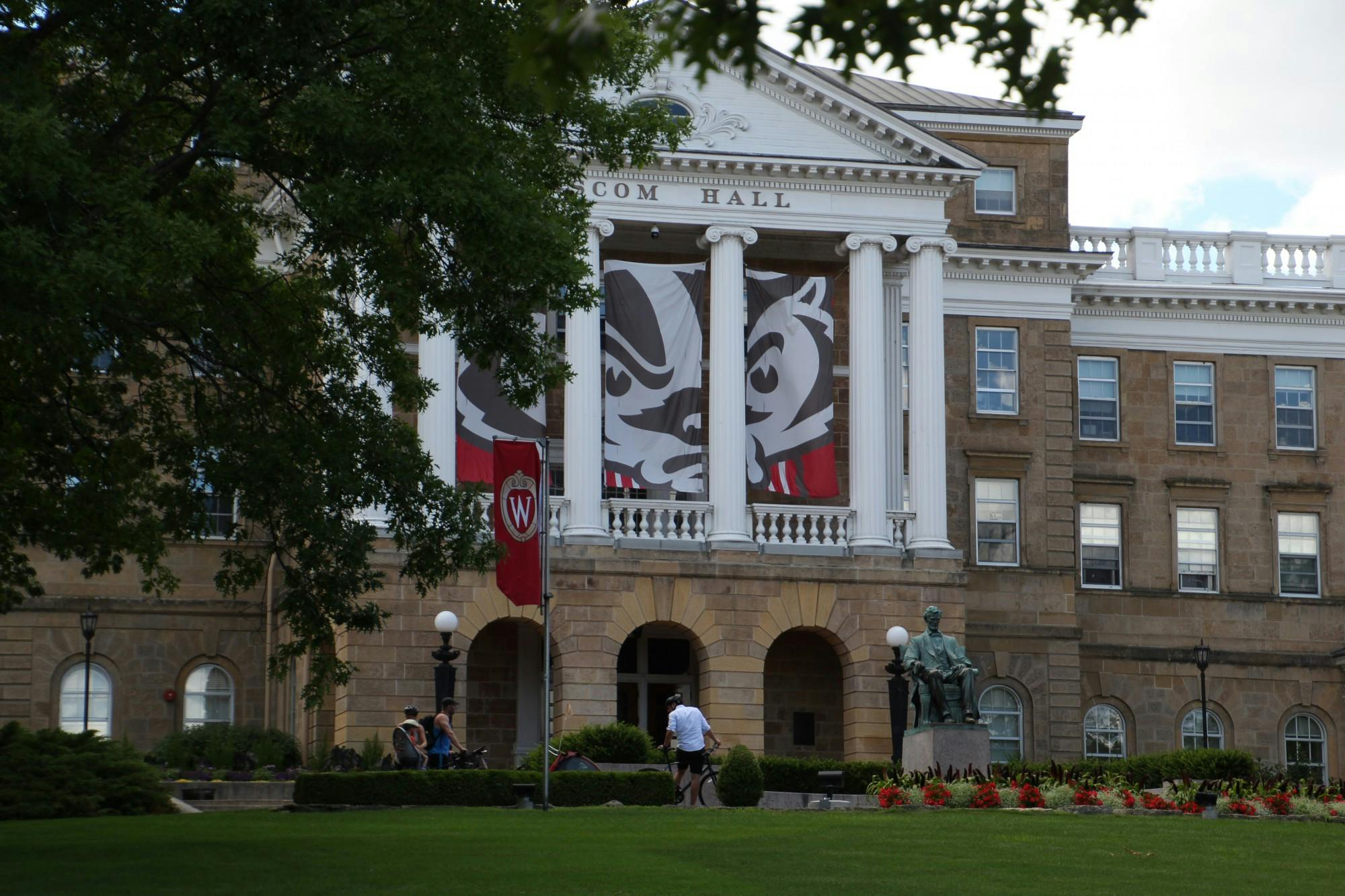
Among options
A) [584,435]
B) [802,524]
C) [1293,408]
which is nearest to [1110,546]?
[1293,408]

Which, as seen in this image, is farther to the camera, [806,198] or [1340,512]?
[1340,512]

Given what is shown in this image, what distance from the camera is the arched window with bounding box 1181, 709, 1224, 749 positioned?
48.6 metres

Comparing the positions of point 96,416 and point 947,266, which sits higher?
point 947,266

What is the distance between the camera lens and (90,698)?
43844 mm

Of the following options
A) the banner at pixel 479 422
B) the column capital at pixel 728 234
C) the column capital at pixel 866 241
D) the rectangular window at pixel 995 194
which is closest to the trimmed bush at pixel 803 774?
the banner at pixel 479 422

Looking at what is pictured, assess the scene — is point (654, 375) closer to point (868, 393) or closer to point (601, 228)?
point (601, 228)

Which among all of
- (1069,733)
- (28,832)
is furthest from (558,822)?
(1069,733)

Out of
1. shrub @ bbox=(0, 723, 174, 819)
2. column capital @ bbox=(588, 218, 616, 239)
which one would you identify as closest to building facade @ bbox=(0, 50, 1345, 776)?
column capital @ bbox=(588, 218, 616, 239)

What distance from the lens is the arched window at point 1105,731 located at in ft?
157

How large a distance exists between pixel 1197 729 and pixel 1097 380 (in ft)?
28.0

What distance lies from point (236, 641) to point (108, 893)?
93.3 ft

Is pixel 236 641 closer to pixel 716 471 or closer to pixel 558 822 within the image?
pixel 716 471

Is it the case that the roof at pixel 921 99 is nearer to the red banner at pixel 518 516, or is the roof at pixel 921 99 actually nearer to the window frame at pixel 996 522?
the window frame at pixel 996 522

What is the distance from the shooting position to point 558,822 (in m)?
23.0
